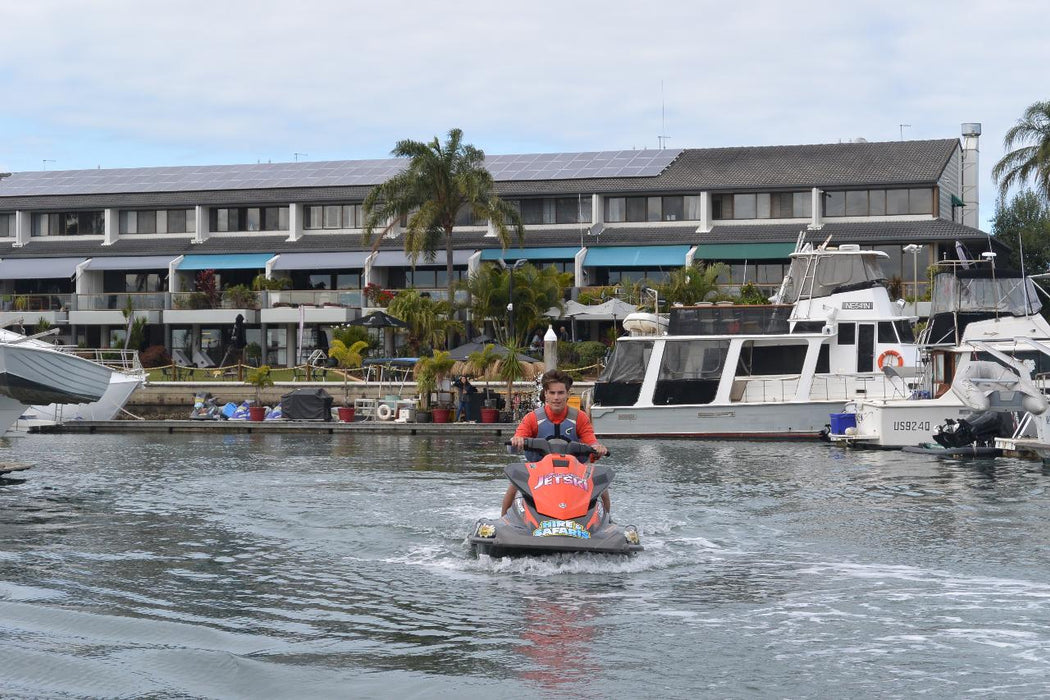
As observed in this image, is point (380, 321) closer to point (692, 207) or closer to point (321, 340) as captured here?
point (321, 340)

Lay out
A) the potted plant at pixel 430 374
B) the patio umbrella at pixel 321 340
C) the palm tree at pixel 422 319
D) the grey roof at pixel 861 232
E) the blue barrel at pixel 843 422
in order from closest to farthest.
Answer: the blue barrel at pixel 843 422, the potted plant at pixel 430 374, the palm tree at pixel 422 319, the grey roof at pixel 861 232, the patio umbrella at pixel 321 340

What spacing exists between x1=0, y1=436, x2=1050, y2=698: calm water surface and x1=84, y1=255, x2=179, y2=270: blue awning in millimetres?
41956

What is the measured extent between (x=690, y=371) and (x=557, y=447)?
23.6 metres

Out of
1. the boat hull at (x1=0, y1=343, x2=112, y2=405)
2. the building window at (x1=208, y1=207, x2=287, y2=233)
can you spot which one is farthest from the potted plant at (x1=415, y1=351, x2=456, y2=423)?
the building window at (x1=208, y1=207, x2=287, y2=233)

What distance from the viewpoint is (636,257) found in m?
58.9

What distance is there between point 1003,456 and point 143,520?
18851 mm

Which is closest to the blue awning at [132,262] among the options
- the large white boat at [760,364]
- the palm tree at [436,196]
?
the palm tree at [436,196]

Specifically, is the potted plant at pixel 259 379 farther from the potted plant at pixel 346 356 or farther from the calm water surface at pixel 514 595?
the calm water surface at pixel 514 595

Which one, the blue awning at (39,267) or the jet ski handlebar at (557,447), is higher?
the blue awning at (39,267)

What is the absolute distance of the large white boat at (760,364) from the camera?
121 feet

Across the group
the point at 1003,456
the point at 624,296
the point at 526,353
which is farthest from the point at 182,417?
the point at 1003,456

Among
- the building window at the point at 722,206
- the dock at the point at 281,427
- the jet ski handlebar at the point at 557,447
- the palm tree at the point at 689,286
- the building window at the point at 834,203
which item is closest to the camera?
the jet ski handlebar at the point at 557,447

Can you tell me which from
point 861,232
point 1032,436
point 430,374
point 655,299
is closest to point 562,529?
point 1032,436

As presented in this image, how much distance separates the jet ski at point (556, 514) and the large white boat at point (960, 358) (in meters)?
17.8
